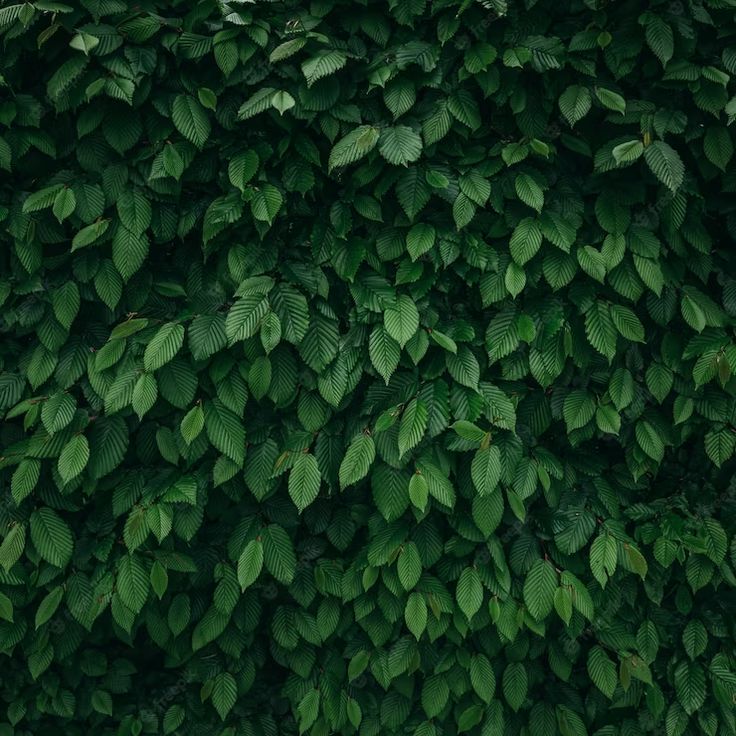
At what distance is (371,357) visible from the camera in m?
2.22

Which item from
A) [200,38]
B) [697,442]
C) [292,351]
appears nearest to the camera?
[200,38]

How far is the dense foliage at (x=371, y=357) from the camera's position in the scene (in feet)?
7.21

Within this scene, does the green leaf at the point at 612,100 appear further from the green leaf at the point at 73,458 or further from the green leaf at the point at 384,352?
the green leaf at the point at 73,458

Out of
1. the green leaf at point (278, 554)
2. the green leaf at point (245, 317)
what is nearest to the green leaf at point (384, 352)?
the green leaf at point (245, 317)

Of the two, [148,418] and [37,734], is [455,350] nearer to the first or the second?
[148,418]

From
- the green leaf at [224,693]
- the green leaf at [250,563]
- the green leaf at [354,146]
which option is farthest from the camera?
the green leaf at [224,693]

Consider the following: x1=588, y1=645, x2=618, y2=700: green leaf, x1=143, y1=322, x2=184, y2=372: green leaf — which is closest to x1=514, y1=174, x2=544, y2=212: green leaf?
x1=143, y1=322, x2=184, y2=372: green leaf

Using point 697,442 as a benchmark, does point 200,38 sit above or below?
above

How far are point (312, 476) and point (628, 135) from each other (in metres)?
1.42

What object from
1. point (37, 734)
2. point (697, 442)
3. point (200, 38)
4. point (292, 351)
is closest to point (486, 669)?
point (697, 442)

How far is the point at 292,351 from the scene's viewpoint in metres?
2.32

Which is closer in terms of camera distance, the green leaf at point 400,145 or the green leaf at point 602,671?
the green leaf at point 400,145

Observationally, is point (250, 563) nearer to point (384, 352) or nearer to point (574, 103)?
point (384, 352)

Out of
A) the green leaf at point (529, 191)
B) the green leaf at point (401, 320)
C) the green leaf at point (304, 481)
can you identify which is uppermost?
the green leaf at point (529, 191)
